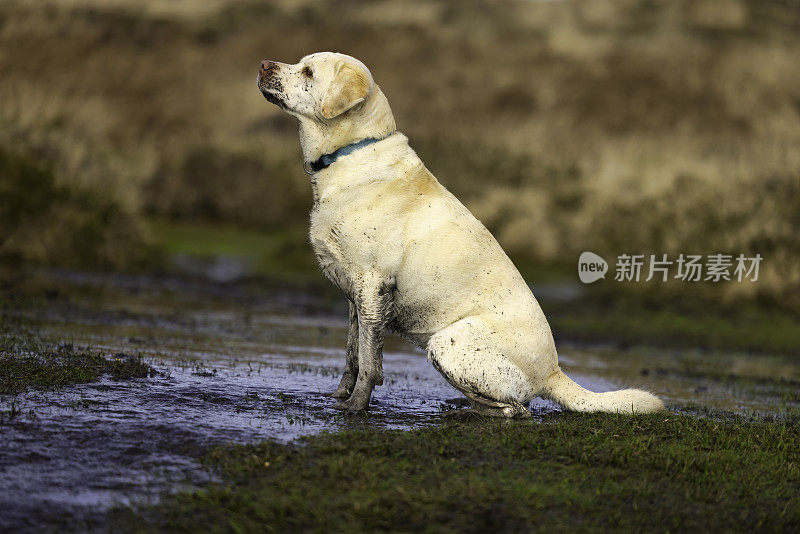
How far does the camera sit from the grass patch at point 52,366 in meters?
6.90

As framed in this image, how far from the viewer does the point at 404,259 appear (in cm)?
693

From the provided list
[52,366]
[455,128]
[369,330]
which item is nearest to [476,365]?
[369,330]

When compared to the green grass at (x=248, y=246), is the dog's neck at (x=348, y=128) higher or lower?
higher

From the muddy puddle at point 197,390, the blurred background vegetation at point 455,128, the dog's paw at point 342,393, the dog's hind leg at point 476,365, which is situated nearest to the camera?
the muddy puddle at point 197,390

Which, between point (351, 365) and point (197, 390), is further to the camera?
point (351, 365)

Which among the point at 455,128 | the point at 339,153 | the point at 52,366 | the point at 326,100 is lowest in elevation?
the point at 52,366

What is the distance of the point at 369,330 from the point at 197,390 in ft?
4.74

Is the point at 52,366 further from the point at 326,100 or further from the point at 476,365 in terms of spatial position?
the point at 476,365

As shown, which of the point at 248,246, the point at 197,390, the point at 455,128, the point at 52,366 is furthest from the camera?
the point at 455,128

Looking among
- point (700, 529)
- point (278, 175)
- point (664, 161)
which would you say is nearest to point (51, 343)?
point (700, 529)

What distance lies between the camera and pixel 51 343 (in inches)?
356

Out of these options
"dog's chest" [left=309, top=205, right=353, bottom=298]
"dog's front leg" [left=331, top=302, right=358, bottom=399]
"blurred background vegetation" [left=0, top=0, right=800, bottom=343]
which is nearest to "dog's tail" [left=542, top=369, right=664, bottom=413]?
"dog's front leg" [left=331, top=302, right=358, bottom=399]

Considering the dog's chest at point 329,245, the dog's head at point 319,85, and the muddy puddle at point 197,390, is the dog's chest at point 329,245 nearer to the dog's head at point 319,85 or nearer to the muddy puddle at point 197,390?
the dog's head at point 319,85

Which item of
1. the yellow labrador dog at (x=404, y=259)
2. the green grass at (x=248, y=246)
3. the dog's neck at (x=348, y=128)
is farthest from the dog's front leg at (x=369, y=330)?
the green grass at (x=248, y=246)
